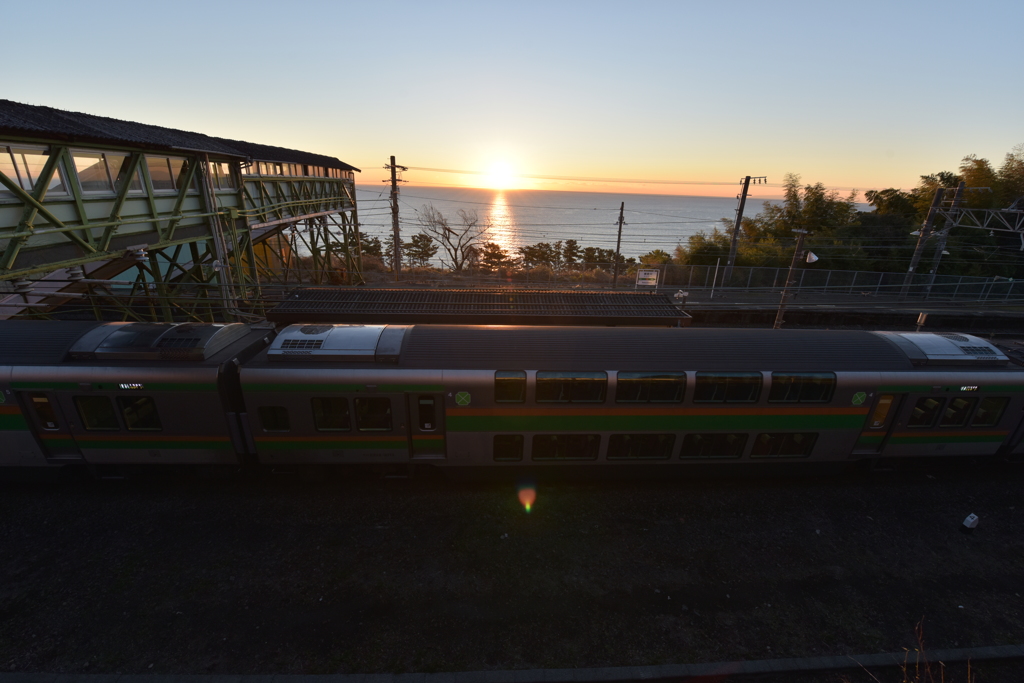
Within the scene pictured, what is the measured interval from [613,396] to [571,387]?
919mm

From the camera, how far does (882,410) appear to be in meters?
9.59

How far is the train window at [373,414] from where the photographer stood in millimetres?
8742

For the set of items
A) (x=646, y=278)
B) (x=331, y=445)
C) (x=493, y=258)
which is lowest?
(x=493, y=258)

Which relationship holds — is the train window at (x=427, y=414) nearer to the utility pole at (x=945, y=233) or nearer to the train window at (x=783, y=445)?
the train window at (x=783, y=445)

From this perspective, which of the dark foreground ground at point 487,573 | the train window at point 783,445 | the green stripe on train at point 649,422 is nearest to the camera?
the dark foreground ground at point 487,573

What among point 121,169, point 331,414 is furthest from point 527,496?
point 121,169

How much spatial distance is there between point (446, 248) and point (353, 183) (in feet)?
38.6

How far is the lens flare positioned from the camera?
959cm

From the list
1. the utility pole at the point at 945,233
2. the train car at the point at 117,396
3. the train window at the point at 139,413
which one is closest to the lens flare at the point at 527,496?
the train car at the point at 117,396

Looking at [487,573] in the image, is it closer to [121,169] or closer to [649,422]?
[649,422]

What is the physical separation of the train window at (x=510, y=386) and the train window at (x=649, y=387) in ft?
6.52

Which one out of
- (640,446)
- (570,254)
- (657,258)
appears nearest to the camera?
(640,446)

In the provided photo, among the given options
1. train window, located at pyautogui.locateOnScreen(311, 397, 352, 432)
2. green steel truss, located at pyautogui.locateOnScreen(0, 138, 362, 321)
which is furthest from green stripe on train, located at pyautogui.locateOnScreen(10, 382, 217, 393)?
train window, located at pyautogui.locateOnScreen(311, 397, 352, 432)

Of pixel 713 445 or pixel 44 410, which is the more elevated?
pixel 44 410
